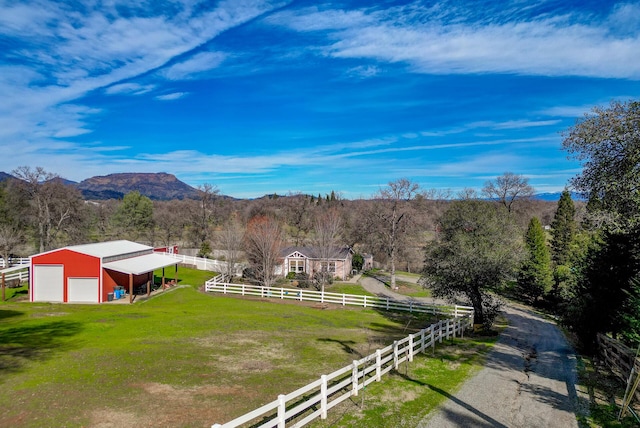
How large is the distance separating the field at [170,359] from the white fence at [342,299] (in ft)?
8.02

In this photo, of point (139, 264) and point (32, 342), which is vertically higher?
point (139, 264)

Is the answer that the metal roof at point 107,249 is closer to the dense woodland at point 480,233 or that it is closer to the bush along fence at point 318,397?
the dense woodland at point 480,233

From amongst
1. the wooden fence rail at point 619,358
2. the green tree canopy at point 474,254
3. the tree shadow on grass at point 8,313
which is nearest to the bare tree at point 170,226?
the tree shadow on grass at point 8,313

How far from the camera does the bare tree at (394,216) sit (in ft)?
146

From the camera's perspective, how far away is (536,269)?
3944 centimetres

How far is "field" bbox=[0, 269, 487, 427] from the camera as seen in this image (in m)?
9.95

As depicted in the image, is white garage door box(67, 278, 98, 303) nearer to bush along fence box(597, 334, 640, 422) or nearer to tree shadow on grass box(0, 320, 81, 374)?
tree shadow on grass box(0, 320, 81, 374)

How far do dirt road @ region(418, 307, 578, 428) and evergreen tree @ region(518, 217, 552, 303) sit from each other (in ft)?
73.1

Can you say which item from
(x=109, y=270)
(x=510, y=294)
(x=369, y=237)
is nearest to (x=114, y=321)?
(x=109, y=270)

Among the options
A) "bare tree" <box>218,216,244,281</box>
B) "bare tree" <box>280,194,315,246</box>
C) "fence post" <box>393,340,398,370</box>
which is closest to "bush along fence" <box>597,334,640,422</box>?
"fence post" <box>393,340,398,370</box>

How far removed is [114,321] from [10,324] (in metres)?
4.79

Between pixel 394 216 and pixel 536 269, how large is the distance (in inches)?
616

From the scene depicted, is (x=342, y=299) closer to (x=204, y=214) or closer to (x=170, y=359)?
(x=170, y=359)

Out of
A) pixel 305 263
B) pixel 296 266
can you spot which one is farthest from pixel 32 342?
pixel 296 266
